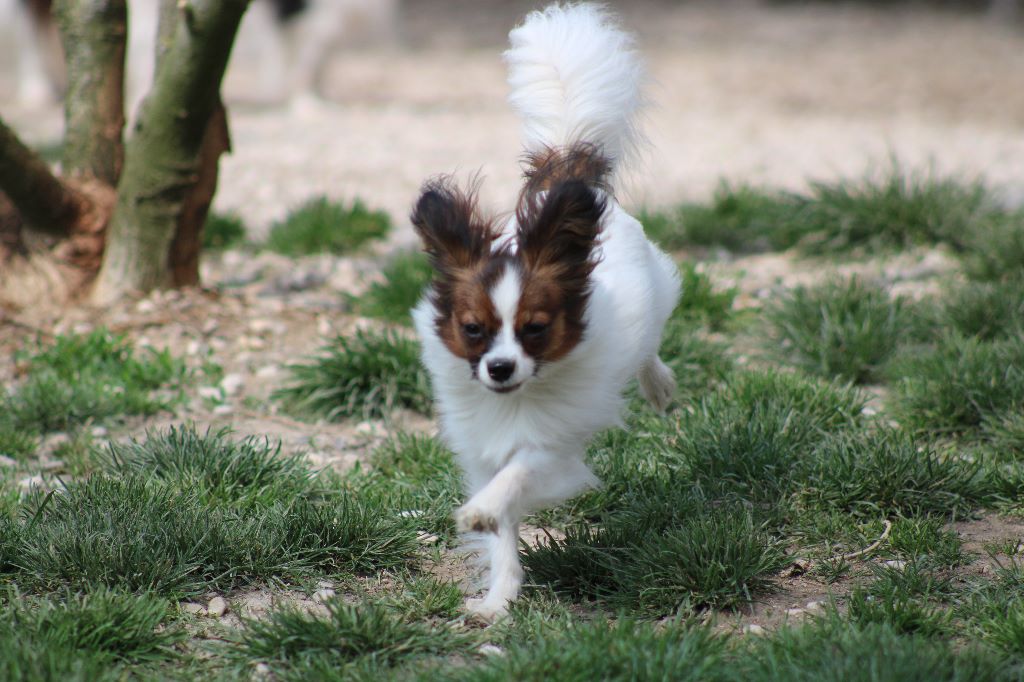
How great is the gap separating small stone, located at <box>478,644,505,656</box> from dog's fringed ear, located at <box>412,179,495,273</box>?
41.6 inches

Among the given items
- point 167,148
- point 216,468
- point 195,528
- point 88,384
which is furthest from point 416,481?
point 167,148

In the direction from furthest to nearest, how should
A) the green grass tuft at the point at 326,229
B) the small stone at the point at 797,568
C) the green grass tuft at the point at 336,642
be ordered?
the green grass tuft at the point at 326,229 < the small stone at the point at 797,568 < the green grass tuft at the point at 336,642

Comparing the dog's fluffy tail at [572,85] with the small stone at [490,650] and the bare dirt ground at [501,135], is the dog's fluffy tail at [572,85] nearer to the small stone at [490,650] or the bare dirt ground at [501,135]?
the bare dirt ground at [501,135]

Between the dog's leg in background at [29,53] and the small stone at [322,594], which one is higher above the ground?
the dog's leg in background at [29,53]

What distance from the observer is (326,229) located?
7.46m

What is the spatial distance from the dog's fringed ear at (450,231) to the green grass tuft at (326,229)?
4063 millimetres

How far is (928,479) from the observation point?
3877 millimetres

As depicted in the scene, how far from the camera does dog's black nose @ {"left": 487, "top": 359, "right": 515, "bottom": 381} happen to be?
3.15 meters

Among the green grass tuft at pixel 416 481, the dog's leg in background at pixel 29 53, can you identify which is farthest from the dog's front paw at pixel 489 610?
the dog's leg in background at pixel 29 53

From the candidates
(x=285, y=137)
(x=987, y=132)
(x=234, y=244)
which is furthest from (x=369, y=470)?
(x=987, y=132)

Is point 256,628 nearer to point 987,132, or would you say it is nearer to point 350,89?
point 987,132

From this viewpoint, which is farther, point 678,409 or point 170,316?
point 170,316

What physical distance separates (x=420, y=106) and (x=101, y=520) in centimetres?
1083

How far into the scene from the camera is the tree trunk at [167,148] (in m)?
5.22
